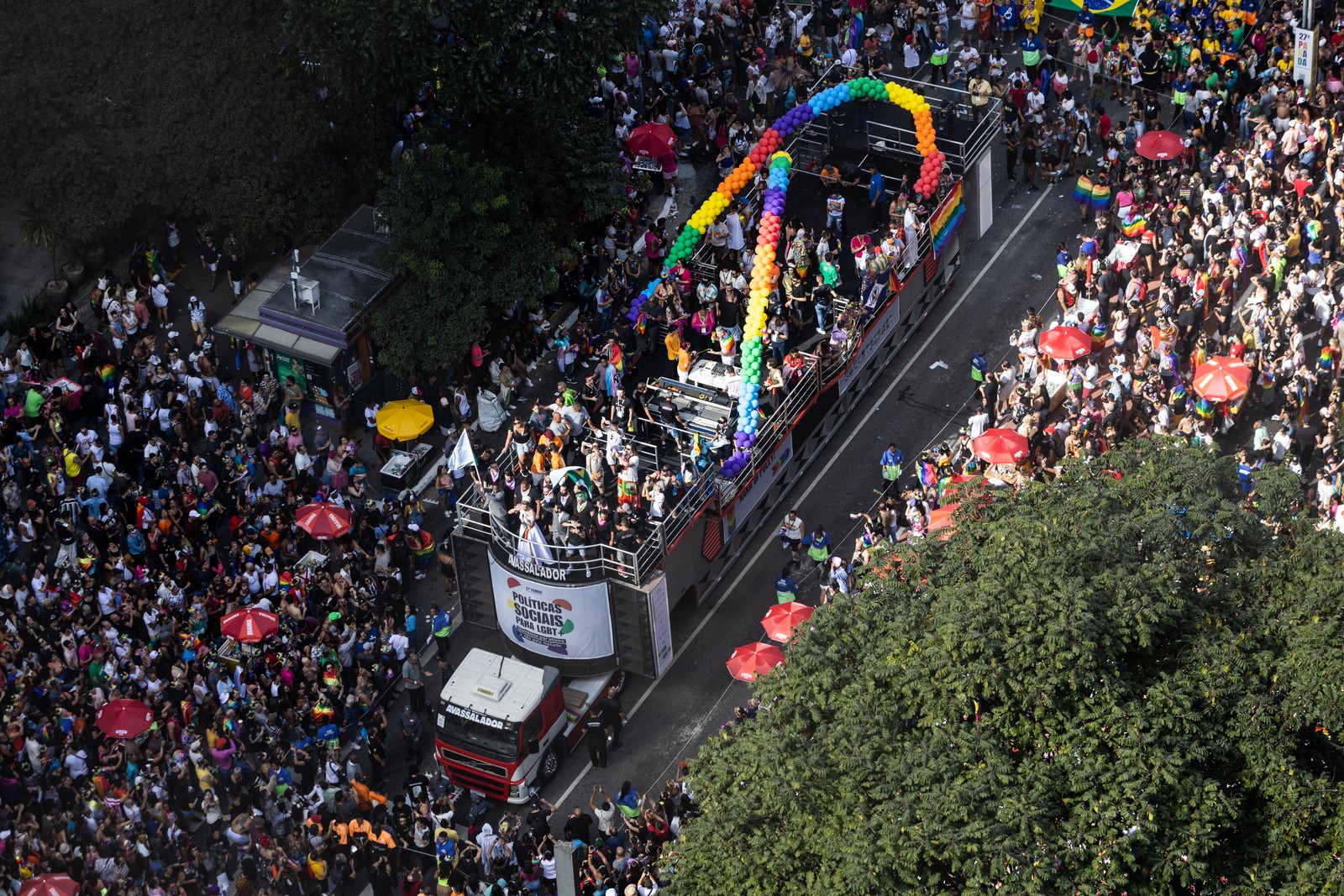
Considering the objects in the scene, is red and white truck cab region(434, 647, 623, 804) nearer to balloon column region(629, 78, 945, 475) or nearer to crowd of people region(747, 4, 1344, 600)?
crowd of people region(747, 4, 1344, 600)

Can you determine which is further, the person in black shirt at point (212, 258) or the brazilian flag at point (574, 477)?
→ the person in black shirt at point (212, 258)

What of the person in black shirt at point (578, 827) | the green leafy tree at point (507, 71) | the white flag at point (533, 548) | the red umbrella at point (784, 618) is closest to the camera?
the person in black shirt at point (578, 827)

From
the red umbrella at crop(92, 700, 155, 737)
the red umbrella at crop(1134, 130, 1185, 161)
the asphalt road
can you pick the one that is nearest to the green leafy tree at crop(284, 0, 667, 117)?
the asphalt road

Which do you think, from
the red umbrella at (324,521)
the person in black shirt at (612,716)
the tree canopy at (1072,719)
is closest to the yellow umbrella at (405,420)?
the red umbrella at (324,521)

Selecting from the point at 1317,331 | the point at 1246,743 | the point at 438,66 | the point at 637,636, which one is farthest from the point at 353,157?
the point at 1246,743

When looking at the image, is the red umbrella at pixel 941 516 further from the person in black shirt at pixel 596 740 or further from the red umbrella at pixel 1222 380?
the person in black shirt at pixel 596 740

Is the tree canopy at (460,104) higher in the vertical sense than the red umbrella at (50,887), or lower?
higher

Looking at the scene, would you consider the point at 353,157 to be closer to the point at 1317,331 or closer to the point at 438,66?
the point at 438,66

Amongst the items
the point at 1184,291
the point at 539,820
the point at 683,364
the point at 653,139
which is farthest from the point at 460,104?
the point at 539,820
